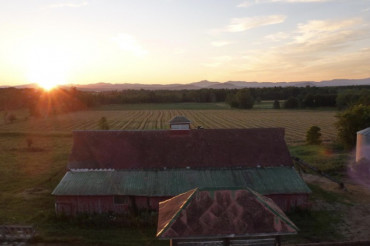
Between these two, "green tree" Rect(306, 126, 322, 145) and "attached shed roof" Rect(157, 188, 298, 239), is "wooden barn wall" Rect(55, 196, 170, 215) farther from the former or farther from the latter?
"green tree" Rect(306, 126, 322, 145)

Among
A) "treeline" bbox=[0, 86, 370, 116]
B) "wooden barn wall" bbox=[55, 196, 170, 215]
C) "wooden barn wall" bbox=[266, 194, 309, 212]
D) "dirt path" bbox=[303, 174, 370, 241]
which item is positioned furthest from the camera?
"treeline" bbox=[0, 86, 370, 116]

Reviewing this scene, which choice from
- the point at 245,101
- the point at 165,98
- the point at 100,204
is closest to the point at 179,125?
the point at 100,204

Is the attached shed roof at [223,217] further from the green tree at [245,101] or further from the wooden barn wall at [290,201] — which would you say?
the green tree at [245,101]

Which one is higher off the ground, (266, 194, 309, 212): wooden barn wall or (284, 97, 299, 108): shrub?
(284, 97, 299, 108): shrub

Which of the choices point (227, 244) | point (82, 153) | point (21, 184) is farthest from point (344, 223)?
point (21, 184)

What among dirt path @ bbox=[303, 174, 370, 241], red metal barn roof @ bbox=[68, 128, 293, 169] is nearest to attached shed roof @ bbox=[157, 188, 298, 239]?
dirt path @ bbox=[303, 174, 370, 241]

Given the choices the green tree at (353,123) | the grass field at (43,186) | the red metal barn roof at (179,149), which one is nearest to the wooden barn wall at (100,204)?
the grass field at (43,186)
